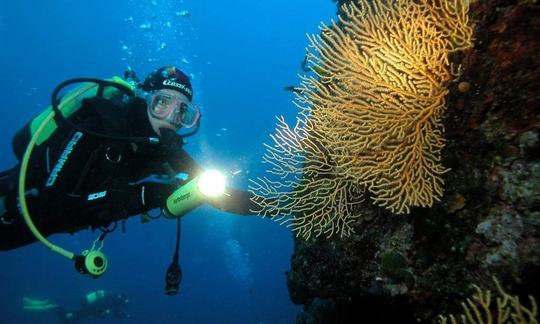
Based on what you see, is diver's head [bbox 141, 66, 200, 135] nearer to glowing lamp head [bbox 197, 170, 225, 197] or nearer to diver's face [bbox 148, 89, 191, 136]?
diver's face [bbox 148, 89, 191, 136]

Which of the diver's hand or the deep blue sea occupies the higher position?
the deep blue sea

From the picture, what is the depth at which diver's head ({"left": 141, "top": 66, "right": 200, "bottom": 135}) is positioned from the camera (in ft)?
18.5

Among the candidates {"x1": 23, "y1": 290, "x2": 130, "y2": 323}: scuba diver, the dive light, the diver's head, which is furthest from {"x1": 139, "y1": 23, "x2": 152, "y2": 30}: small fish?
the dive light

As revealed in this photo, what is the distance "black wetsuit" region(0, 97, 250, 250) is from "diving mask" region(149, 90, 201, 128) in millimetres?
580

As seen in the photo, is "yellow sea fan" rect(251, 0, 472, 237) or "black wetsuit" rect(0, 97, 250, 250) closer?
"yellow sea fan" rect(251, 0, 472, 237)

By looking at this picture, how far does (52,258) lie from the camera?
→ 2224 inches

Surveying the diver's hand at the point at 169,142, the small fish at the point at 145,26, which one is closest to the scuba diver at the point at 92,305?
the diver's hand at the point at 169,142

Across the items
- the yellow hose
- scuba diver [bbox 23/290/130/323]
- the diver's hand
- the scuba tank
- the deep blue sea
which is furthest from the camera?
the deep blue sea

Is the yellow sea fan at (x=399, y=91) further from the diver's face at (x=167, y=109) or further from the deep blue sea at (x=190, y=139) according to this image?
the deep blue sea at (x=190, y=139)

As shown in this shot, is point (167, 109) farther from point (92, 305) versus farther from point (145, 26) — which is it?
point (145, 26)

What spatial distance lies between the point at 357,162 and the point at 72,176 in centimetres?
385

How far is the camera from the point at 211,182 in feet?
14.7

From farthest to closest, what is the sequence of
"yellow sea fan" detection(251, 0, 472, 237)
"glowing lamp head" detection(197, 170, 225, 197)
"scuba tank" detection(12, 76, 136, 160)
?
"scuba tank" detection(12, 76, 136, 160) < "glowing lamp head" detection(197, 170, 225, 197) < "yellow sea fan" detection(251, 0, 472, 237)

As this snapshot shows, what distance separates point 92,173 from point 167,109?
1.62 m
